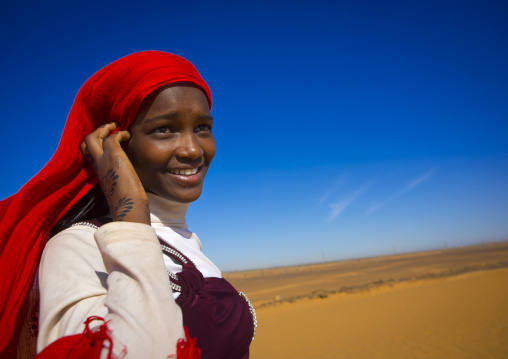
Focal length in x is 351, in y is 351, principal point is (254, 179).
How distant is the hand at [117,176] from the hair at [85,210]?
20cm

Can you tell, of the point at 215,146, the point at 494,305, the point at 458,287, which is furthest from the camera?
the point at 458,287

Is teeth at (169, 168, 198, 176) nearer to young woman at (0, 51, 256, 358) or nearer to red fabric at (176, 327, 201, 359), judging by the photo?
young woman at (0, 51, 256, 358)

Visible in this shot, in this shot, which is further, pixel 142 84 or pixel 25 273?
pixel 142 84

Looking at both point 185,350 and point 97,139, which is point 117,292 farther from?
point 97,139

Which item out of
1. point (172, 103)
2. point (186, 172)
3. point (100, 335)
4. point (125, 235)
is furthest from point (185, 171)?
point (100, 335)

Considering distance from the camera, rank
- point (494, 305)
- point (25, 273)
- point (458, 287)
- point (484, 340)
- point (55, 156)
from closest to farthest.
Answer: point (25, 273) → point (55, 156) → point (484, 340) → point (494, 305) → point (458, 287)

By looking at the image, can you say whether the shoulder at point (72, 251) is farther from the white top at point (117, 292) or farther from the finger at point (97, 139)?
the finger at point (97, 139)

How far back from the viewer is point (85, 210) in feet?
4.53

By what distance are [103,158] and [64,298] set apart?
476 mm

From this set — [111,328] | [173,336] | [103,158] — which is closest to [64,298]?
[111,328]

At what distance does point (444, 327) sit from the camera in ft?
34.7

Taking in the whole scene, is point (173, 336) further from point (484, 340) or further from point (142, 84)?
point (484, 340)

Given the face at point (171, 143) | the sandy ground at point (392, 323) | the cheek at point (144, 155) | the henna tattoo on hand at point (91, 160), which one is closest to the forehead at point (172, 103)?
the face at point (171, 143)

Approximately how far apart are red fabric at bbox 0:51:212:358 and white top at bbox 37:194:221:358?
18 centimetres
